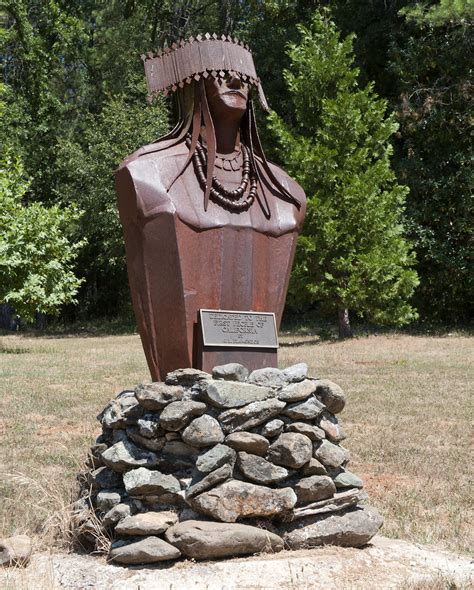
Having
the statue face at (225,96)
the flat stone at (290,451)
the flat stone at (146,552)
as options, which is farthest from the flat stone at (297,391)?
the statue face at (225,96)

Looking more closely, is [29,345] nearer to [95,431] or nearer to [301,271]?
[301,271]

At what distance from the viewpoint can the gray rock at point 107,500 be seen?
4.80 meters

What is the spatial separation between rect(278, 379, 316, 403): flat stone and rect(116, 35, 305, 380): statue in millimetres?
830

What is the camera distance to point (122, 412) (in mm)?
5066

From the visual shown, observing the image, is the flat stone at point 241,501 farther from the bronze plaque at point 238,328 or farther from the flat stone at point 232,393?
the bronze plaque at point 238,328

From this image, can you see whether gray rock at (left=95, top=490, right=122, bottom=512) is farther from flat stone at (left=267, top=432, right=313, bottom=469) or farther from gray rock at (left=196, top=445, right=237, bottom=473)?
flat stone at (left=267, top=432, right=313, bottom=469)

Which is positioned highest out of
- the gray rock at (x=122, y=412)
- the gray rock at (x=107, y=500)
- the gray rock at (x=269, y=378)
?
the gray rock at (x=269, y=378)

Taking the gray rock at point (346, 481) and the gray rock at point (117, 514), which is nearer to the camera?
the gray rock at point (117, 514)

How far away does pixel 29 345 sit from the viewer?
21.2 meters

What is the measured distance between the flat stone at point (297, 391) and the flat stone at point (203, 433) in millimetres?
442

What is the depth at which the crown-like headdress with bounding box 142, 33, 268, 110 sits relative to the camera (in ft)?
19.4

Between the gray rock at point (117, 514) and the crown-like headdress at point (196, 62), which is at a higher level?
the crown-like headdress at point (196, 62)

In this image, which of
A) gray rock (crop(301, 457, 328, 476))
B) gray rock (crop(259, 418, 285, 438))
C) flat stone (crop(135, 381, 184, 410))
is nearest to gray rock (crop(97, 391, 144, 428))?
flat stone (crop(135, 381, 184, 410))

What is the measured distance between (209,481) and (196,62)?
3050 millimetres
